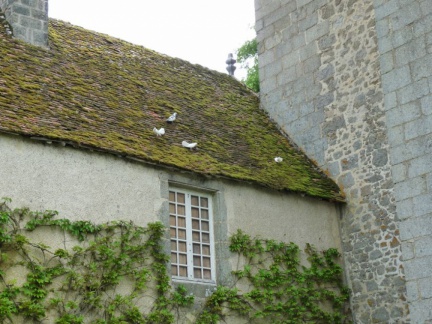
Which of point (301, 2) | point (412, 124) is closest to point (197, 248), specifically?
point (412, 124)

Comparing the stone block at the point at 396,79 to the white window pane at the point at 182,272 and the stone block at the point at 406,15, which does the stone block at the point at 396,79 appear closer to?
the stone block at the point at 406,15

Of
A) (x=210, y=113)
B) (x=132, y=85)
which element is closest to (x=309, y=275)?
(x=210, y=113)

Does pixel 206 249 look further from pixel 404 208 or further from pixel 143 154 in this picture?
pixel 404 208

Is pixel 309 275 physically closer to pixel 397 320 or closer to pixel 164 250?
pixel 397 320

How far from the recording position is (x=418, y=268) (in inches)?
417

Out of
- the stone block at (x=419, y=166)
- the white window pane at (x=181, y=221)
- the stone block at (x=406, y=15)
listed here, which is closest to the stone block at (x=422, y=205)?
the stone block at (x=419, y=166)

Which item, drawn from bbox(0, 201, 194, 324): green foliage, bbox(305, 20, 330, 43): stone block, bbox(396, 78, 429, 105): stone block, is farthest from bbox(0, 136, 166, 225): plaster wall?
bbox(305, 20, 330, 43): stone block

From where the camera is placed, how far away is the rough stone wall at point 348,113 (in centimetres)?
1222

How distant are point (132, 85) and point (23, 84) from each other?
8.19ft

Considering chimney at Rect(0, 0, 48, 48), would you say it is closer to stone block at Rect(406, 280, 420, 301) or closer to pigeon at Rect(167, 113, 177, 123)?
pigeon at Rect(167, 113, 177, 123)

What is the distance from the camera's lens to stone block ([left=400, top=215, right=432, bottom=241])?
10.6m

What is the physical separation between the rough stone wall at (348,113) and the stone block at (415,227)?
1054mm

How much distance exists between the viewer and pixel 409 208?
35.8 ft

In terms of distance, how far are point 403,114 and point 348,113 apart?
1.98m
